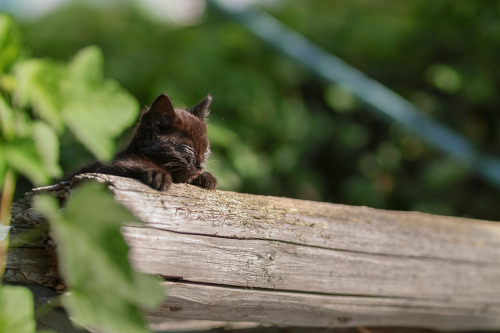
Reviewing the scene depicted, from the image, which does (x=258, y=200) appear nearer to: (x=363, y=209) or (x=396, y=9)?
(x=363, y=209)

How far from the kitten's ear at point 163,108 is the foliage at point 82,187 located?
0.36m

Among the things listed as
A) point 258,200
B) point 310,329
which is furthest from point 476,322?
point 258,200

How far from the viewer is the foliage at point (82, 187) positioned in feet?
3.25

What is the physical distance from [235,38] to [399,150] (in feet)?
5.46

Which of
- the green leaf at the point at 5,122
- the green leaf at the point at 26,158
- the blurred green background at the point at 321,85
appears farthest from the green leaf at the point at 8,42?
the blurred green background at the point at 321,85

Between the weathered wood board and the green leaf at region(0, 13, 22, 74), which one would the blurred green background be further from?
the green leaf at region(0, 13, 22, 74)

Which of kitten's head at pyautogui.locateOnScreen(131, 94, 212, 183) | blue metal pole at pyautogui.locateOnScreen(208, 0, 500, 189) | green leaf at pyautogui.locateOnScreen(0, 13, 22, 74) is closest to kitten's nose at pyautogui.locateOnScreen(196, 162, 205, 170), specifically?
kitten's head at pyautogui.locateOnScreen(131, 94, 212, 183)

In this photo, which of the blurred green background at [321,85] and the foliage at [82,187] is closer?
the foliage at [82,187]

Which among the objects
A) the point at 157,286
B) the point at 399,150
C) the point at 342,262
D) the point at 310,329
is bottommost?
the point at 157,286

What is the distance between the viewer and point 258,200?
74.2 inches

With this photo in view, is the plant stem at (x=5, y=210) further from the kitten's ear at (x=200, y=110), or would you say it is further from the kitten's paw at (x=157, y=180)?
the kitten's ear at (x=200, y=110)

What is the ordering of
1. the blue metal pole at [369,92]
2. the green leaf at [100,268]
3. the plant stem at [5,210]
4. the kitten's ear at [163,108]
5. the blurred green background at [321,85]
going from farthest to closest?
the blurred green background at [321,85], the blue metal pole at [369,92], the kitten's ear at [163,108], the plant stem at [5,210], the green leaf at [100,268]

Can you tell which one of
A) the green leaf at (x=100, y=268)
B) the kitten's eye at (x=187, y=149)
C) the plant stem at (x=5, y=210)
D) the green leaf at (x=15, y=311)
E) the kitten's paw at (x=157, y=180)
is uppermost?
the kitten's eye at (x=187, y=149)

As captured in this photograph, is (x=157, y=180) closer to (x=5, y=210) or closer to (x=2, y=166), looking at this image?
(x=2, y=166)
